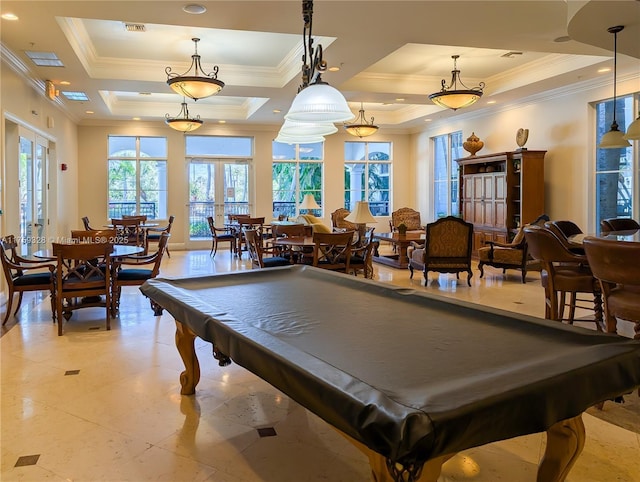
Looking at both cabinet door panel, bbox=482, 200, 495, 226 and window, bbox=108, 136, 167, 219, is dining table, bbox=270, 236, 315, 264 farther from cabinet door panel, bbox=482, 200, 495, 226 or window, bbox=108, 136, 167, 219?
window, bbox=108, 136, 167, 219

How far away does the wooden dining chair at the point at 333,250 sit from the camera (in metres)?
6.17

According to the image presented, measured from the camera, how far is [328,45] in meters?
6.17

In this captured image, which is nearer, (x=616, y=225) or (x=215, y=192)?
(x=616, y=225)

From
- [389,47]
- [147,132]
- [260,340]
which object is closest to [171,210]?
[147,132]

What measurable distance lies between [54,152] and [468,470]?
9.59 metres

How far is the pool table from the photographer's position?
4.39ft

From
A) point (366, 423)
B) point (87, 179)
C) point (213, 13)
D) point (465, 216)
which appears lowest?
point (366, 423)

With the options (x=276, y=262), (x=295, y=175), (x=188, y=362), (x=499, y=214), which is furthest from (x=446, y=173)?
(x=188, y=362)

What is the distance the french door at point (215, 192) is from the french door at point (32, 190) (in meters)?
4.49

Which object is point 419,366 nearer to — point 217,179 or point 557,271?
point 557,271

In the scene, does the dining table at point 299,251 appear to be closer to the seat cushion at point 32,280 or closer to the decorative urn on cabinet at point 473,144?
the seat cushion at point 32,280

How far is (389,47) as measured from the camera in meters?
6.26

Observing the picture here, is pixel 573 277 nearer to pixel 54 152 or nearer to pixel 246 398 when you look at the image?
pixel 246 398

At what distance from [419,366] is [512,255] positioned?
266 inches
